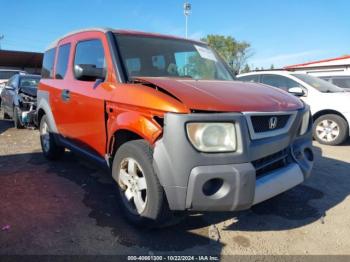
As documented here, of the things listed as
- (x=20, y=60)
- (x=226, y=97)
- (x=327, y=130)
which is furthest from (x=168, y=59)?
(x=20, y=60)

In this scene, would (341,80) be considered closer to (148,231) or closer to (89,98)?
(89,98)

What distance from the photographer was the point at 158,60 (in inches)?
154

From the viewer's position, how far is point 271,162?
9.71 ft

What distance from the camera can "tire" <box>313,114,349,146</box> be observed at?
24.0 feet

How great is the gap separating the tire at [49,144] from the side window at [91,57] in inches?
58.3

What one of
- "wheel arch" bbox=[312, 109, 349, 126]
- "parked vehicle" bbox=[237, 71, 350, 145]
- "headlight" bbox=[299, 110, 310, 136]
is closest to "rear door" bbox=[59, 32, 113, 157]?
"headlight" bbox=[299, 110, 310, 136]

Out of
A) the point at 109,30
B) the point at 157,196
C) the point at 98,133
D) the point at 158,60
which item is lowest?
the point at 157,196

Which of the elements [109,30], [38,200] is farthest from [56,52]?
[38,200]

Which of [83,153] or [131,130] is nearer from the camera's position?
[131,130]

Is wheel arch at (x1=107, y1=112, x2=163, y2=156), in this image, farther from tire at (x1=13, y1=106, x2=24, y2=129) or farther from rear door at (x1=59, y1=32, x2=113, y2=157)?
tire at (x1=13, y1=106, x2=24, y2=129)

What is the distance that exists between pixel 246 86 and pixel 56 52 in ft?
10.3

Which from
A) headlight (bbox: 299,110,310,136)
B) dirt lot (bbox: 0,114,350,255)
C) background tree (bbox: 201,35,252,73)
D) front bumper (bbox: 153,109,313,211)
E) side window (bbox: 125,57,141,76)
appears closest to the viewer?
front bumper (bbox: 153,109,313,211)

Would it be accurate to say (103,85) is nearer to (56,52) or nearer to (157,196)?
(157,196)

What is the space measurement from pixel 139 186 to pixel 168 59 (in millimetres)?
1624
